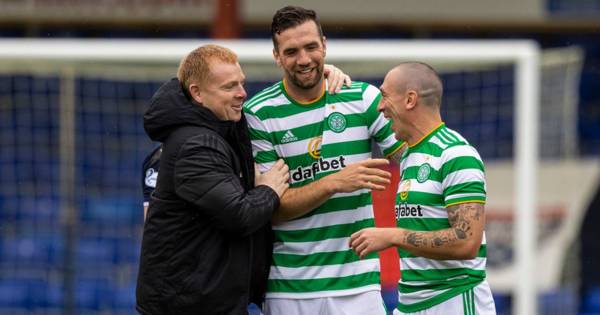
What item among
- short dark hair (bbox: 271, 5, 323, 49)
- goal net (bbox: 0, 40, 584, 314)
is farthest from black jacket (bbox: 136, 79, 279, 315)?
goal net (bbox: 0, 40, 584, 314)

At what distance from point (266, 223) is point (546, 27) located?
32.9 feet

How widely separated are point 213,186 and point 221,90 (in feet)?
1.27

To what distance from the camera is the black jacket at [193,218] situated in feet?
13.3

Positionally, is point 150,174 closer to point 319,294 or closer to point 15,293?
point 319,294

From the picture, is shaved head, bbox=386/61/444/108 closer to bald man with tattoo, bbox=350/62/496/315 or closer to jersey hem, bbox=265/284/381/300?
bald man with tattoo, bbox=350/62/496/315

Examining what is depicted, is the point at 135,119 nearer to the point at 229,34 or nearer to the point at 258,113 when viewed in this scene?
the point at 229,34

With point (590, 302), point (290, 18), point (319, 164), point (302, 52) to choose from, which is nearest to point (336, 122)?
point (319, 164)

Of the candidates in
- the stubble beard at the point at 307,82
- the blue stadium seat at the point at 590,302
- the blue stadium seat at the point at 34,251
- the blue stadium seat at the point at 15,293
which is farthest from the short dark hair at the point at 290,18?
the blue stadium seat at the point at 590,302

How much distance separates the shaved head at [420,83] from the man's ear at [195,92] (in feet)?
2.44

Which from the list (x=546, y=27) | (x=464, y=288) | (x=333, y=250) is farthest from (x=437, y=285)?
(x=546, y=27)

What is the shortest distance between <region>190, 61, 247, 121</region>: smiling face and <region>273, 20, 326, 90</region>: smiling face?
0.28 meters

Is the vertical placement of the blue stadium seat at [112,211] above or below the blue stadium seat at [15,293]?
above

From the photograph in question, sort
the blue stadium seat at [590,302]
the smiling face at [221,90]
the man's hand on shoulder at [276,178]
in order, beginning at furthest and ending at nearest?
1. the blue stadium seat at [590,302]
2. the man's hand on shoulder at [276,178]
3. the smiling face at [221,90]

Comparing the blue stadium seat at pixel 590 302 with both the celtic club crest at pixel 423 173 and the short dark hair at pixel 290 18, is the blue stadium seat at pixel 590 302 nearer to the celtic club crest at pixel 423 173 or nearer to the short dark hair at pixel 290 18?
the celtic club crest at pixel 423 173
